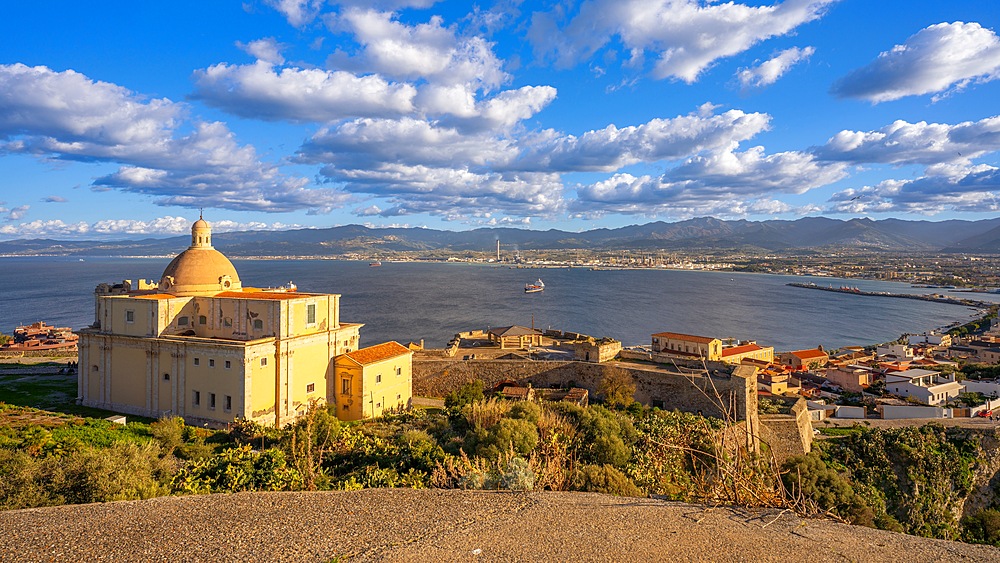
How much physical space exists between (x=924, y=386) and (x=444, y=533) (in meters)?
26.6

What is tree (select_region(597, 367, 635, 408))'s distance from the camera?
62.6 feet

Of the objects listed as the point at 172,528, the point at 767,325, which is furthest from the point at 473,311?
the point at 172,528

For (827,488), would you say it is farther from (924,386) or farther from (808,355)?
(808,355)

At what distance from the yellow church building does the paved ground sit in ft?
35.6

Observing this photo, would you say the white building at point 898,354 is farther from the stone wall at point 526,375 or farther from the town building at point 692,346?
the stone wall at point 526,375

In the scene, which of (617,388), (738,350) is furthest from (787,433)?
(738,350)

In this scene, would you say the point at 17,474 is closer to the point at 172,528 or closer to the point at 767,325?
the point at 172,528

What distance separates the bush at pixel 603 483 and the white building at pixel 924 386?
22018 millimetres

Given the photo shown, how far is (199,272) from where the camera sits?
17.8m

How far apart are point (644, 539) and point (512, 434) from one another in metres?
5.08

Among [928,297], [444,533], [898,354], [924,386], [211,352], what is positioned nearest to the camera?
[444,533]

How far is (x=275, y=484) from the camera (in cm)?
679

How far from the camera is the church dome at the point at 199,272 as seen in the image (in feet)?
57.6

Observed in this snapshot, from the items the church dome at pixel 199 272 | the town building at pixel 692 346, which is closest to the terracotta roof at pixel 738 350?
the town building at pixel 692 346
